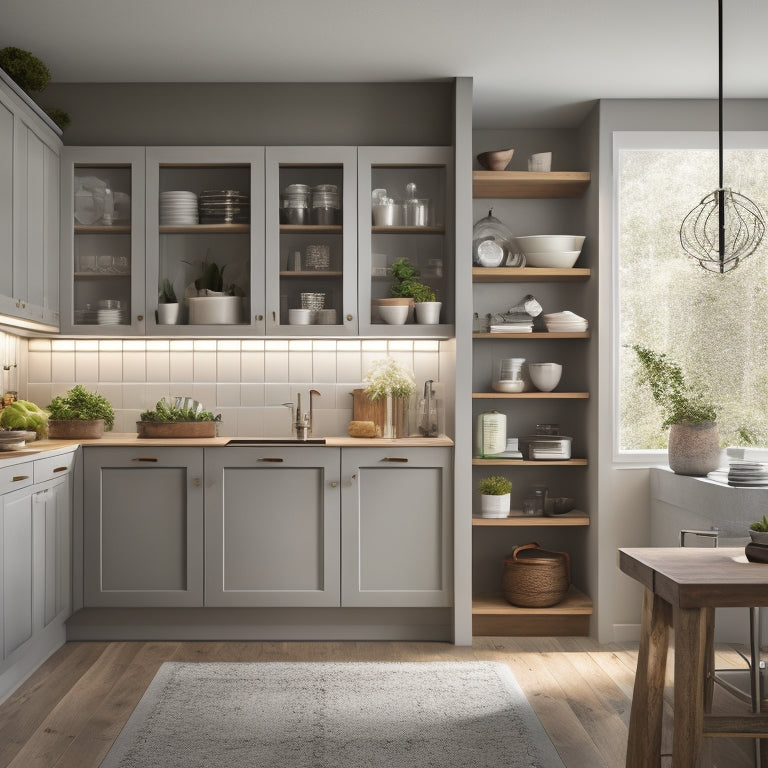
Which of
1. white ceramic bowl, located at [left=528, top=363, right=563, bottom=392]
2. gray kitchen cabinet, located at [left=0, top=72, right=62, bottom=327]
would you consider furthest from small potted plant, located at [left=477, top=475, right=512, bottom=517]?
gray kitchen cabinet, located at [left=0, top=72, right=62, bottom=327]

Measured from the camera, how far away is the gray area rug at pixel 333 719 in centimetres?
284

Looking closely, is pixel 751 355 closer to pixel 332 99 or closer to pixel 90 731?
pixel 332 99

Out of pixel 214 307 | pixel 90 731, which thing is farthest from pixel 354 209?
pixel 90 731

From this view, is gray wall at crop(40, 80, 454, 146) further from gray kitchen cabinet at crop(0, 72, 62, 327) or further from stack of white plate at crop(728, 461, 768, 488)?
stack of white plate at crop(728, 461, 768, 488)

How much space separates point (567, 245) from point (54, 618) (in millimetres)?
3164

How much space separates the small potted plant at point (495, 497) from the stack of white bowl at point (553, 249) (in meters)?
1.20

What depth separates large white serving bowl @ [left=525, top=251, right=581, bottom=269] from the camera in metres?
4.50

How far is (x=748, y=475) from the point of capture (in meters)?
3.77

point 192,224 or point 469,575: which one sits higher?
point 192,224

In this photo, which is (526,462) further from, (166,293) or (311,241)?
(166,293)

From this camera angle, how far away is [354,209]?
4.31m

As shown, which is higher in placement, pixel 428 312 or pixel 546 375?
pixel 428 312

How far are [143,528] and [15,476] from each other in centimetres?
86

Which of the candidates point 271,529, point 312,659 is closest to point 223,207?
point 271,529
